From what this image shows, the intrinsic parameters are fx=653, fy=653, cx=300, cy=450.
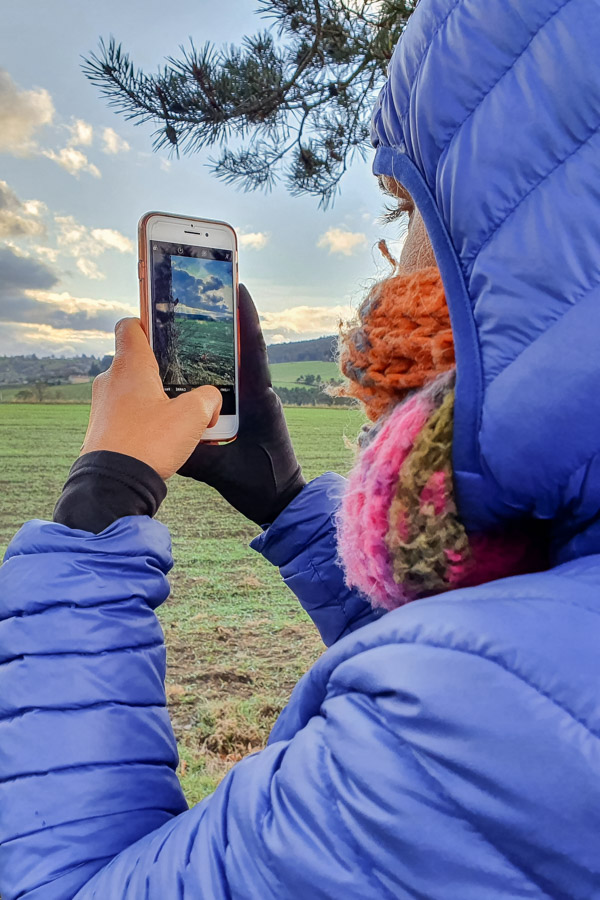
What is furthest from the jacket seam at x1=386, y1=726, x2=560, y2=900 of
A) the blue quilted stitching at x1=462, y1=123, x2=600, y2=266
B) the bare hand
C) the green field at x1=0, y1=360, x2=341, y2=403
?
the green field at x1=0, y1=360, x2=341, y2=403

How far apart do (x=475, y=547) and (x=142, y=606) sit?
0.80 ft

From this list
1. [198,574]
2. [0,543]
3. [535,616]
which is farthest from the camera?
[198,574]

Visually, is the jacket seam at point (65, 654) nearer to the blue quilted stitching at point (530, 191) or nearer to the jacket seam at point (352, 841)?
the jacket seam at point (352, 841)

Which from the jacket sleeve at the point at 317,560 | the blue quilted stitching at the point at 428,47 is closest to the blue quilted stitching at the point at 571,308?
the blue quilted stitching at the point at 428,47

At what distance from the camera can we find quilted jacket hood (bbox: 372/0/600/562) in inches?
11.4

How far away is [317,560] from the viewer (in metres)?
0.75

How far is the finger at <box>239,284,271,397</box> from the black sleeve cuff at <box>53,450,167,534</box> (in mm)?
312

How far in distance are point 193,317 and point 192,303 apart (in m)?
0.02

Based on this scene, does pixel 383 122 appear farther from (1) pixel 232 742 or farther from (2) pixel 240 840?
(1) pixel 232 742

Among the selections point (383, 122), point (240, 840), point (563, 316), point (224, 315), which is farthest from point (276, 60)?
point (240, 840)

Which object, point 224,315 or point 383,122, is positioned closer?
point 383,122

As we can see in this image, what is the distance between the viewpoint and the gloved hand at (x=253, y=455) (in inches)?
32.3

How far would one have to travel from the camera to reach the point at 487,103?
0.30 m

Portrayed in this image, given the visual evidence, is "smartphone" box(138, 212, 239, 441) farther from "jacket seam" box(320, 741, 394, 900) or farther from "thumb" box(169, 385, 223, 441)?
"jacket seam" box(320, 741, 394, 900)
